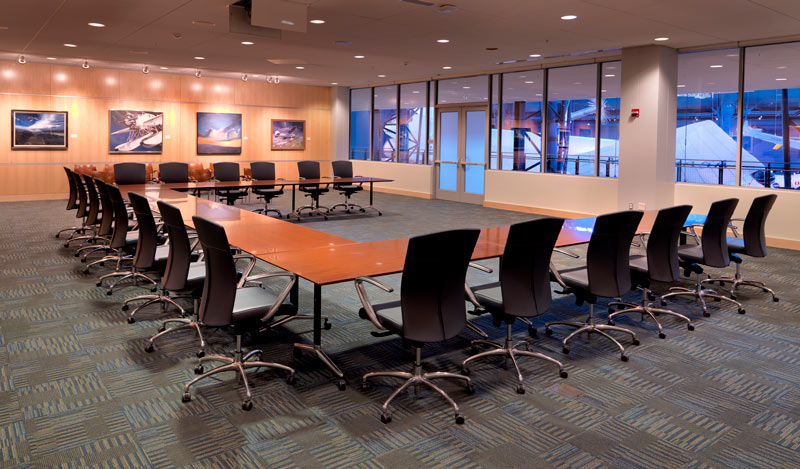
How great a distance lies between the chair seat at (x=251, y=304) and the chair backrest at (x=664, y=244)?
2.68 m

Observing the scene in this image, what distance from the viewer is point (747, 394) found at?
136 inches

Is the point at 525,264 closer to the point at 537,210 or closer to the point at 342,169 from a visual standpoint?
the point at 537,210

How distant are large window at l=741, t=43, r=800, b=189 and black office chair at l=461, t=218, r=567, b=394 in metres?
6.60

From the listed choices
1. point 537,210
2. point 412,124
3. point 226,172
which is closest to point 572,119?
point 537,210

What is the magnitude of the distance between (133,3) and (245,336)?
4317 mm

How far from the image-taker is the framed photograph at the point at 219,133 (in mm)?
14883

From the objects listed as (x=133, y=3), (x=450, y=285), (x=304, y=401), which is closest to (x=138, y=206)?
(x=304, y=401)

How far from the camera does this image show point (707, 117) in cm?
925

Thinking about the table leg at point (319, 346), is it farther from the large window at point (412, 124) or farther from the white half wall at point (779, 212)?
the large window at point (412, 124)

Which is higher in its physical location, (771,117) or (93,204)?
(771,117)

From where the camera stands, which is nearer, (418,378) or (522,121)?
(418,378)

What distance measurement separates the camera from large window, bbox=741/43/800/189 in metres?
8.40

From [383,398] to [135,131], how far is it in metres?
12.5

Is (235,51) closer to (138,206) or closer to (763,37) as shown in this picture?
(138,206)
